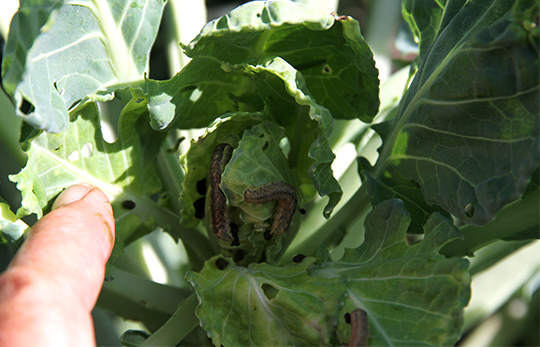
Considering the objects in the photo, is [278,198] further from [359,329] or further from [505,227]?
[505,227]

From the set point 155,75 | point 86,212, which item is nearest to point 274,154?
point 86,212

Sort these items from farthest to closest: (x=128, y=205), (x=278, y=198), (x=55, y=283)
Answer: (x=128, y=205) → (x=278, y=198) → (x=55, y=283)

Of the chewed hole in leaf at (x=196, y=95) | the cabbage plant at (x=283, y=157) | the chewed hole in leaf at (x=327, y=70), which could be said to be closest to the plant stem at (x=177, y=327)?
the cabbage plant at (x=283, y=157)

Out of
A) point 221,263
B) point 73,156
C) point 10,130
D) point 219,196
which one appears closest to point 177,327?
point 221,263

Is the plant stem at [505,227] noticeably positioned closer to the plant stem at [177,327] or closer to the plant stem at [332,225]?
the plant stem at [332,225]

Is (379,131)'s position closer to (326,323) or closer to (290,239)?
(290,239)

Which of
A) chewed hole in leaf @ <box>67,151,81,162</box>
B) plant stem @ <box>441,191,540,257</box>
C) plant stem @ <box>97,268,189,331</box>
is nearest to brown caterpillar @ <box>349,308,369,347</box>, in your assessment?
plant stem @ <box>441,191,540,257</box>
